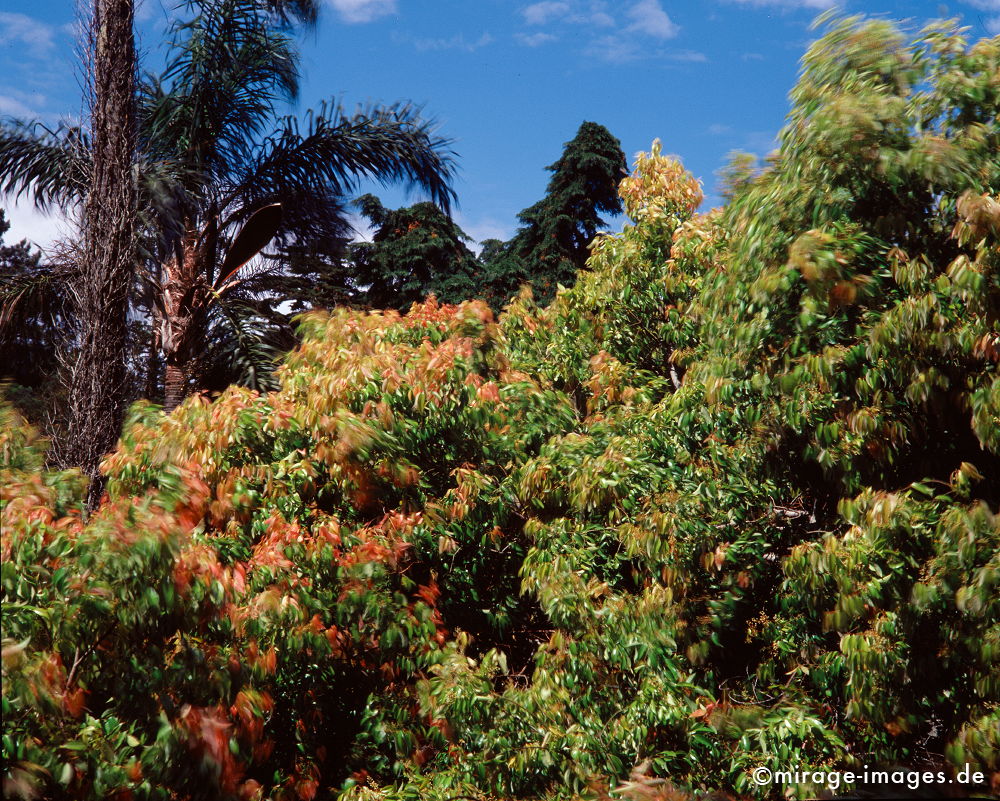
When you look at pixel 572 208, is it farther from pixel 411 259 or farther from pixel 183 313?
pixel 183 313

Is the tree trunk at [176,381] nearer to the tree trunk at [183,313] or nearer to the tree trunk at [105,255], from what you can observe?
the tree trunk at [183,313]

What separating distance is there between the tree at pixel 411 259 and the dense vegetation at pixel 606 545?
15.2 m

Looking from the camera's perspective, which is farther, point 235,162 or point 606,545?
point 235,162

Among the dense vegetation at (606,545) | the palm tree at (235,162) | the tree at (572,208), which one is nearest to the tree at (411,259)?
the tree at (572,208)

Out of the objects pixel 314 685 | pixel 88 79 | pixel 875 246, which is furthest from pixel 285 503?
pixel 88 79

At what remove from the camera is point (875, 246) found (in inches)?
205

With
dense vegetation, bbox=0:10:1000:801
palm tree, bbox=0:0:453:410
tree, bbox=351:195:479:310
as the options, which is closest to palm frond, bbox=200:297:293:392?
palm tree, bbox=0:0:453:410

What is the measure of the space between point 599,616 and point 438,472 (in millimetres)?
1844

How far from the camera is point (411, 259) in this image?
23.2 m

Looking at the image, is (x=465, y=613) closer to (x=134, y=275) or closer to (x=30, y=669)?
(x=30, y=669)

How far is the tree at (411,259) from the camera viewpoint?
2298 centimetres

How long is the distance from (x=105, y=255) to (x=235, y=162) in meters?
3.49

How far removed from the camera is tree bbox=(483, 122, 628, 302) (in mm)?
22672

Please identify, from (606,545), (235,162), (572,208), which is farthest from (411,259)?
(606,545)
